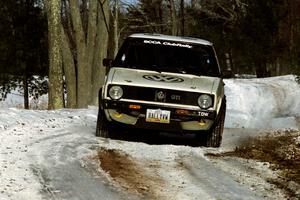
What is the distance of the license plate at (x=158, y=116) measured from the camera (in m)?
8.52

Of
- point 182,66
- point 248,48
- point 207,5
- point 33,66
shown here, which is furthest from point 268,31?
point 182,66

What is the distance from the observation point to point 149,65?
31.3ft

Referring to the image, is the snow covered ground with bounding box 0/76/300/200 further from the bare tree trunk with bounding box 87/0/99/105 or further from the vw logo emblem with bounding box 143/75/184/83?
the bare tree trunk with bounding box 87/0/99/105

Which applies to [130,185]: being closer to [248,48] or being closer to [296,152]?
[296,152]

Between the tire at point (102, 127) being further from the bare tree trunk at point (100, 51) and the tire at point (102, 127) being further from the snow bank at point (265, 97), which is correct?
the snow bank at point (265, 97)

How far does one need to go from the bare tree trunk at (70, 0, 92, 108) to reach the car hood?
8.20 metres

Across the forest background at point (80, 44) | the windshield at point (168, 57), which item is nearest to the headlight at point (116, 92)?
the windshield at point (168, 57)

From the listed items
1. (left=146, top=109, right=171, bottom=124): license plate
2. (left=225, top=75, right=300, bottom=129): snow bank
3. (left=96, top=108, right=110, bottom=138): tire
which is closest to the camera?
(left=146, top=109, right=171, bottom=124): license plate

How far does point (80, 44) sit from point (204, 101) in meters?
9.71

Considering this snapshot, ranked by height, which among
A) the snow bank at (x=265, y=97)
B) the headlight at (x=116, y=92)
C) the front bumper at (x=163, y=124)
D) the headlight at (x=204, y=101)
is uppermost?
the headlight at (x=116, y=92)

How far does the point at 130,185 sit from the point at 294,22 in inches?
1078

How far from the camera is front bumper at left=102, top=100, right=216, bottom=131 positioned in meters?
8.54

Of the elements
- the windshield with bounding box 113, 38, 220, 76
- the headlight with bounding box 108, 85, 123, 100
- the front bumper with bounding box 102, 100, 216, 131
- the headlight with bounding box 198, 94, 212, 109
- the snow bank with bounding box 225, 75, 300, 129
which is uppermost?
the windshield with bounding box 113, 38, 220, 76

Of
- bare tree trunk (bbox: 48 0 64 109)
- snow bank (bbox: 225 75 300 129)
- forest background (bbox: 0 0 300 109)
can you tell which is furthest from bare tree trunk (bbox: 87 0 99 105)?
snow bank (bbox: 225 75 300 129)
